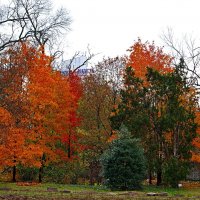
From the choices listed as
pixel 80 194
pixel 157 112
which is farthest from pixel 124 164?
pixel 80 194

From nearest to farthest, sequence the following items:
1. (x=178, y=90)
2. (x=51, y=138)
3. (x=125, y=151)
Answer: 1. (x=125, y=151)
2. (x=178, y=90)
3. (x=51, y=138)

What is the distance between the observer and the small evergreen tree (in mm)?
23766

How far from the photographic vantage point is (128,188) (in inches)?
933

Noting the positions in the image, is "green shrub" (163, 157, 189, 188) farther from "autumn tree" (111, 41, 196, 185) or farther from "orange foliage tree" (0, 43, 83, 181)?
"orange foliage tree" (0, 43, 83, 181)

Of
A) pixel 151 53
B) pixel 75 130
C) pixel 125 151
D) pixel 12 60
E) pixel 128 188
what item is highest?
pixel 151 53

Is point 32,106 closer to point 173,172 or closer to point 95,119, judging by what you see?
point 95,119

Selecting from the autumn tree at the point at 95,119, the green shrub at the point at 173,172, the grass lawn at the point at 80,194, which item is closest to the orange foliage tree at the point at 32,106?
the autumn tree at the point at 95,119

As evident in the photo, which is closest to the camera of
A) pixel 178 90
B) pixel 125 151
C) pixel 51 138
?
pixel 125 151

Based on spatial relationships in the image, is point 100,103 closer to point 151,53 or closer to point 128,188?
point 151,53

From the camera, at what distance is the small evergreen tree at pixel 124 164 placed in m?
23.8

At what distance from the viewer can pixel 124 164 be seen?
78.6ft

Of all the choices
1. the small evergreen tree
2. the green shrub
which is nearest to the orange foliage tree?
the small evergreen tree

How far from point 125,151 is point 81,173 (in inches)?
366

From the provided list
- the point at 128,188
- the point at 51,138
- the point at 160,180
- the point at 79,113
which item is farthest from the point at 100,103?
the point at 128,188
